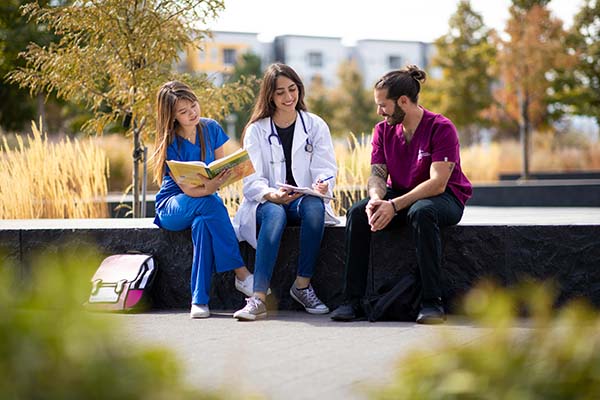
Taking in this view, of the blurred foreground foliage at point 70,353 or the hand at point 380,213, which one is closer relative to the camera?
the blurred foreground foliage at point 70,353

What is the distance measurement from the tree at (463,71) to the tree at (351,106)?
36.4ft

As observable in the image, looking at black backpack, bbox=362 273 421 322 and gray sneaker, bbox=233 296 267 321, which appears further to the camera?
gray sneaker, bbox=233 296 267 321

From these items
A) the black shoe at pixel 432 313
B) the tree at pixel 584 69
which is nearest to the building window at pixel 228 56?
the tree at pixel 584 69

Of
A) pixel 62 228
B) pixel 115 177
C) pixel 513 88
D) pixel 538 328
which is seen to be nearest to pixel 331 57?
pixel 513 88

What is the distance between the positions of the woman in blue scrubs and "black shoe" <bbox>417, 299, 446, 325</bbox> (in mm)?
1128

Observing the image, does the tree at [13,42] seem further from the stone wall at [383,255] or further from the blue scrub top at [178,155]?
the blue scrub top at [178,155]

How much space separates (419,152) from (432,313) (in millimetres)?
940

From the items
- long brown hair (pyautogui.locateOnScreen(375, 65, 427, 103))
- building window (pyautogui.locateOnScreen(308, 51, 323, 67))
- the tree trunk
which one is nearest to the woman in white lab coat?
long brown hair (pyautogui.locateOnScreen(375, 65, 427, 103))

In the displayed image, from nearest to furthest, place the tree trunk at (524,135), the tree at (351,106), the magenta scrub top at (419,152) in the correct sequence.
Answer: the magenta scrub top at (419,152)
the tree trunk at (524,135)
the tree at (351,106)

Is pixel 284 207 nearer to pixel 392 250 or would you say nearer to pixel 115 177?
pixel 392 250

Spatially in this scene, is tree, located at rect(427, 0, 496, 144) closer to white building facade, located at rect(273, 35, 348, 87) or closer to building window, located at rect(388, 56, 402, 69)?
white building facade, located at rect(273, 35, 348, 87)

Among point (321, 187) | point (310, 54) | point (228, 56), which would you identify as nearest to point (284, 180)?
point (321, 187)

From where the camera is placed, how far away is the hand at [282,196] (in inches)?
201

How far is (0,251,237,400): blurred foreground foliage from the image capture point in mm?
1308
